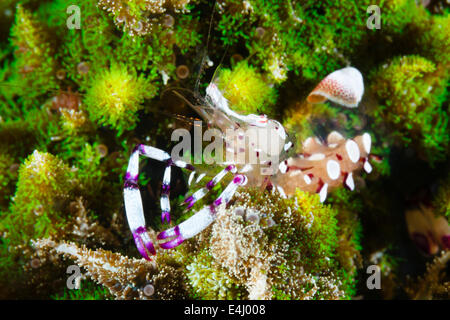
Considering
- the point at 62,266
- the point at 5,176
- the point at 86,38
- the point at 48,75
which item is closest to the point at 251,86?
the point at 86,38

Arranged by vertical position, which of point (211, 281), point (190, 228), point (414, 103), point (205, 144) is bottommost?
point (211, 281)

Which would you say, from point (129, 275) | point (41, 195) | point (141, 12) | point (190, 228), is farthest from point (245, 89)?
point (41, 195)

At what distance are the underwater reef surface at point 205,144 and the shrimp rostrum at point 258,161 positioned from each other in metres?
0.03

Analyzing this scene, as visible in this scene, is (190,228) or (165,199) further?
(165,199)

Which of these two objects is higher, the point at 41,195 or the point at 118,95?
the point at 118,95

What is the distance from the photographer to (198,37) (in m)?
2.23

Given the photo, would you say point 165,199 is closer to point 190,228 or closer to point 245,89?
point 190,228

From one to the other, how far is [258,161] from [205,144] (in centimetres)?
36

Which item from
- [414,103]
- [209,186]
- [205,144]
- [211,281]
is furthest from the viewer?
[414,103]

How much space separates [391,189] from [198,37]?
6.71 ft

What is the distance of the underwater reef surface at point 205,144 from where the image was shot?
191 centimetres

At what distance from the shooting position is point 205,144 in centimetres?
207

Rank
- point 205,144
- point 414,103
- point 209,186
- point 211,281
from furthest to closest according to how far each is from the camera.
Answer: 1. point 414,103
2. point 205,144
3. point 209,186
4. point 211,281
